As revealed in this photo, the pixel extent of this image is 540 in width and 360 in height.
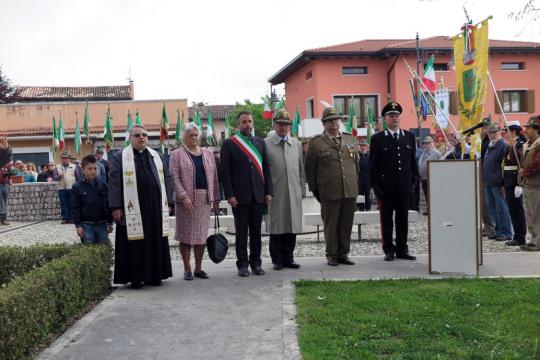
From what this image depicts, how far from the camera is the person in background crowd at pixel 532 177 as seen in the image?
30.1 feet

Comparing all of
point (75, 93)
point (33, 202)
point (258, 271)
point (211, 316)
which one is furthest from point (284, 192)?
point (75, 93)

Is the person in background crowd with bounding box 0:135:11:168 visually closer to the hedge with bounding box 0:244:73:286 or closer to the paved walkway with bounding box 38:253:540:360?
the paved walkway with bounding box 38:253:540:360

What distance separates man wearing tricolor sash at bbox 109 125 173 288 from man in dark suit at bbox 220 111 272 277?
0.98 meters

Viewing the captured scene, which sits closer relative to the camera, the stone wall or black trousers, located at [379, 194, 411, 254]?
black trousers, located at [379, 194, 411, 254]

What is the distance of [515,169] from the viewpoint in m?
10.7

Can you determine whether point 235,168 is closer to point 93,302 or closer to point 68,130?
point 93,302

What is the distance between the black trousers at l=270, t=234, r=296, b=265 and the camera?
8789mm

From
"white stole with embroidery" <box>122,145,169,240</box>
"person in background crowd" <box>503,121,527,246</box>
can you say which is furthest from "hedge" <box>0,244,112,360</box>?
"person in background crowd" <box>503,121,527,246</box>

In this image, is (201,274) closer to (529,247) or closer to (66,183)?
(529,247)

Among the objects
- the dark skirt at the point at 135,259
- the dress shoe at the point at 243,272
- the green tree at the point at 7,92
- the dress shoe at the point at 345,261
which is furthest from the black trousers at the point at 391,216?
the green tree at the point at 7,92

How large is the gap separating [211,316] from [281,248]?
109 inches

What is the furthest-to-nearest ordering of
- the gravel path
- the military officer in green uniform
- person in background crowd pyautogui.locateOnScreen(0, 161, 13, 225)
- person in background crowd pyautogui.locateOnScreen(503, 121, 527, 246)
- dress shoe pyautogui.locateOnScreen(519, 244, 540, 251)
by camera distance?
person in background crowd pyautogui.locateOnScreen(0, 161, 13, 225), the gravel path, person in background crowd pyautogui.locateOnScreen(503, 121, 527, 246), dress shoe pyautogui.locateOnScreen(519, 244, 540, 251), the military officer in green uniform

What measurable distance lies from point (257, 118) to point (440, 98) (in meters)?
57.8

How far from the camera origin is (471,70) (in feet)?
31.3
